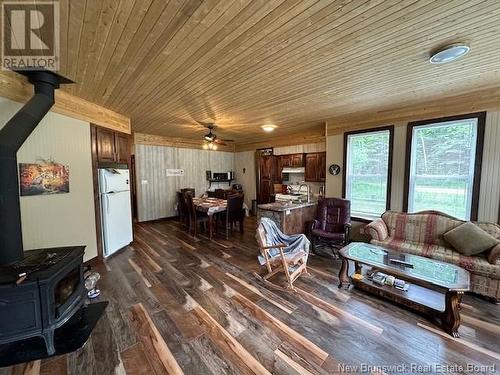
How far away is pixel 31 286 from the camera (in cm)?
164

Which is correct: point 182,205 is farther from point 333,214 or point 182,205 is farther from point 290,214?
point 333,214

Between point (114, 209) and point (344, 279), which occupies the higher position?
point (114, 209)

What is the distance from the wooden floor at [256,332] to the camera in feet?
5.30

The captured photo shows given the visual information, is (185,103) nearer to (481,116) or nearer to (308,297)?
(308,297)

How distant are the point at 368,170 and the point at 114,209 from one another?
5051 millimetres

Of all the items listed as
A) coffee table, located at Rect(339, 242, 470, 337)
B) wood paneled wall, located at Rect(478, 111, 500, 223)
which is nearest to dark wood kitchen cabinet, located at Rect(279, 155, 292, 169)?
coffee table, located at Rect(339, 242, 470, 337)

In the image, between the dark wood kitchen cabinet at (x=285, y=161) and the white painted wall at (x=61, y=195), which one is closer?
the white painted wall at (x=61, y=195)

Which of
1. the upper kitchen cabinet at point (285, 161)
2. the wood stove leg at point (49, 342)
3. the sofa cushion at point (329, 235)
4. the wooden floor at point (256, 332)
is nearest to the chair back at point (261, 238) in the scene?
the wooden floor at point (256, 332)

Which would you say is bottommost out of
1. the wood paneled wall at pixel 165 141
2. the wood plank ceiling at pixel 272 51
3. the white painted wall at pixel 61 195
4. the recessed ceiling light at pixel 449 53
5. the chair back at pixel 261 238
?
the chair back at pixel 261 238

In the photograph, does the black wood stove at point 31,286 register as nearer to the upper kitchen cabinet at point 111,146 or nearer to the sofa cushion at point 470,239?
the upper kitchen cabinet at point 111,146

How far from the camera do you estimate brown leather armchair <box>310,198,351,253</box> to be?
12.3 feet

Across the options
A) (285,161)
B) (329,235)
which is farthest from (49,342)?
(285,161)

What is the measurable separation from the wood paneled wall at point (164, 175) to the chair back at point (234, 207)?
2.72 meters

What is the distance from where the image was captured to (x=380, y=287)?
8.14ft
